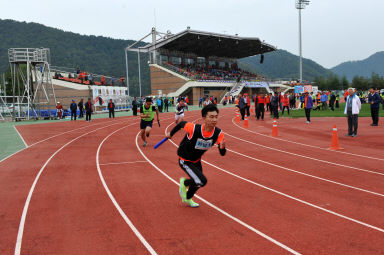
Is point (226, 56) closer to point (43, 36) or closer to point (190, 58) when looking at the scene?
point (190, 58)

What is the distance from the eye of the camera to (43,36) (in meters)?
111

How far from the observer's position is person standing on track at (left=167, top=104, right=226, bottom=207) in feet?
16.6

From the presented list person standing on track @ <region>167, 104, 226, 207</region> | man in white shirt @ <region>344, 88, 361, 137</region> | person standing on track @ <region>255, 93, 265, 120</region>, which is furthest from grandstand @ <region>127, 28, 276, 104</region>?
person standing on track @ <region>167, 104, 226, 207</region>

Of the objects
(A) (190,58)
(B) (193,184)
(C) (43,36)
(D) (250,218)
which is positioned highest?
(C) (43,36)

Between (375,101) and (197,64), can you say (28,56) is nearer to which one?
(375,101)

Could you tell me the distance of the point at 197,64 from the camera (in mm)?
69188

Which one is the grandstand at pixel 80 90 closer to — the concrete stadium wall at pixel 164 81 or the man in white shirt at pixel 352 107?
the concrete stadium wall at pixel 164 81

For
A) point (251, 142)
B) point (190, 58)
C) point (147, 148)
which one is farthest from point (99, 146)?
point (190, 58)

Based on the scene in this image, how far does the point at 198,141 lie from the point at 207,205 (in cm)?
143

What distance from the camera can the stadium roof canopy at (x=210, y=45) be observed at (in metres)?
57.0

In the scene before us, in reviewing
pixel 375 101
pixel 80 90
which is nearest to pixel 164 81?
pixel 80 90

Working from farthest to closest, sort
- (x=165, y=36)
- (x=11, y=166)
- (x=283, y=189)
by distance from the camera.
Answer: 1. (x=165, y=36)
2. (x=11, y=166)
3. (x=283, y=189)

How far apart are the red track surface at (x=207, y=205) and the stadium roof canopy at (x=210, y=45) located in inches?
1876

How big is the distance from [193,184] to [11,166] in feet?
22.6
